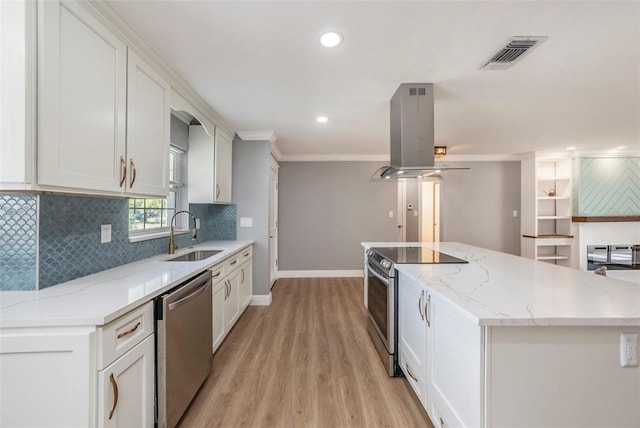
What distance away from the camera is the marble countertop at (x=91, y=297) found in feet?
3.43

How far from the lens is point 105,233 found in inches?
73.6

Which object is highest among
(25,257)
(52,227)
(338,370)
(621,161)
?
(621,161)

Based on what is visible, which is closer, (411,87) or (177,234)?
(411,87)

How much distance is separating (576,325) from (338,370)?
1656mm

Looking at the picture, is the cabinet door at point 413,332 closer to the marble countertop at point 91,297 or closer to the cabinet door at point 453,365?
the cabinet door at point 453,365

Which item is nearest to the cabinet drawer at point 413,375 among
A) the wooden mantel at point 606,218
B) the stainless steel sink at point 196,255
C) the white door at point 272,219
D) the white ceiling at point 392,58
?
the stainless steel sink at point 196,255

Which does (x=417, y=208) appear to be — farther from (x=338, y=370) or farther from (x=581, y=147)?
(x=338, y=370)

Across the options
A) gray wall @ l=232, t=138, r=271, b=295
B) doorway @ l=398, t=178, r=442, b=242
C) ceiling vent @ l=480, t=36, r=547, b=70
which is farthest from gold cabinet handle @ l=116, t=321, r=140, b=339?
doorway @ l=398, t=178, r=442, b=242

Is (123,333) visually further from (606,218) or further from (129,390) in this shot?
(606,218)

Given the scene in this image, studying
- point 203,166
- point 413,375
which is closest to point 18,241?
point 203,166

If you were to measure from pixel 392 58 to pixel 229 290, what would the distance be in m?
2.48

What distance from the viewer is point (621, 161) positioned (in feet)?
16.4

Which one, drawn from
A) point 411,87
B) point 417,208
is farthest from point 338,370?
point 417,208

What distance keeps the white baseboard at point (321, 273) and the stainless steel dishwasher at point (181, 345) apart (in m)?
3.30
